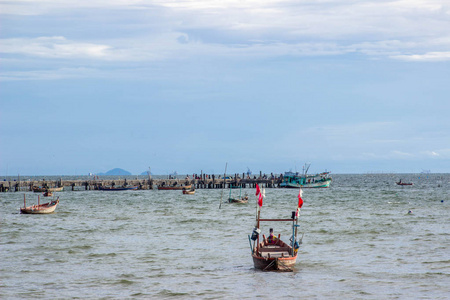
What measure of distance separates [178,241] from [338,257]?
1199cm

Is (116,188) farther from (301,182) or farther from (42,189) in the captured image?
(301,182)

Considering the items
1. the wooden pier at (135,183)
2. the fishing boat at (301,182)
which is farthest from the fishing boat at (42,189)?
the fishing boat at (301,182)

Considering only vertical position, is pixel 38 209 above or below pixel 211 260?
above

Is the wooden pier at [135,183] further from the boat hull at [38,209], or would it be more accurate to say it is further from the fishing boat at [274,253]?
the fishing boat at [274,253]

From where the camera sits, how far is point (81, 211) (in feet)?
232

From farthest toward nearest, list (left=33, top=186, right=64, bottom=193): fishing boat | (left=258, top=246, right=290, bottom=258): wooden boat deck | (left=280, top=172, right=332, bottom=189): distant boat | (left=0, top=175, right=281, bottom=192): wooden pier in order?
(left=280, top=172, right=332, bottom=189): distant boat → (left=0, top=175, right=281, bottom=192): wooden pier → (left=33, top=186, right=64, bottom=193): fishing boat → (left=258, top=246, right=290, bottom=258): wooden boat deck

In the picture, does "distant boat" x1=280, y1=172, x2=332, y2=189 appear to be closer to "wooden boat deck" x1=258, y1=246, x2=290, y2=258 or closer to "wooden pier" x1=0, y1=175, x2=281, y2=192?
"wooden pier" x1=0, y1=175, x2=281, y2=192

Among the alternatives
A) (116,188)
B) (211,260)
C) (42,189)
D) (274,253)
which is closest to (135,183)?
(116,188)

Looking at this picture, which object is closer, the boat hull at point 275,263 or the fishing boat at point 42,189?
the boat hull at point 275,263

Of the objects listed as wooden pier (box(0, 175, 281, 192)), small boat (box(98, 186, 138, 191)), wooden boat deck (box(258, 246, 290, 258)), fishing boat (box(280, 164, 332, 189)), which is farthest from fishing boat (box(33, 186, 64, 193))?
wooden boat deck (box(258, 246, 290, 258))

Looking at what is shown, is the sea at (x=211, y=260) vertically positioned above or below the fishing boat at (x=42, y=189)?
below

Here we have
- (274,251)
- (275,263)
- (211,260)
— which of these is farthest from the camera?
(211,260)

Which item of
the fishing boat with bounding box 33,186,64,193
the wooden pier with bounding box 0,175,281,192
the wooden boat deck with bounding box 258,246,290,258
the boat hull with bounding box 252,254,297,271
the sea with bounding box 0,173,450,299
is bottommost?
the sea with bounding box 0,173,450,299

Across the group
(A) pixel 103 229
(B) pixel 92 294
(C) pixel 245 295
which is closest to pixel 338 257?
(C) pixel 245 295
